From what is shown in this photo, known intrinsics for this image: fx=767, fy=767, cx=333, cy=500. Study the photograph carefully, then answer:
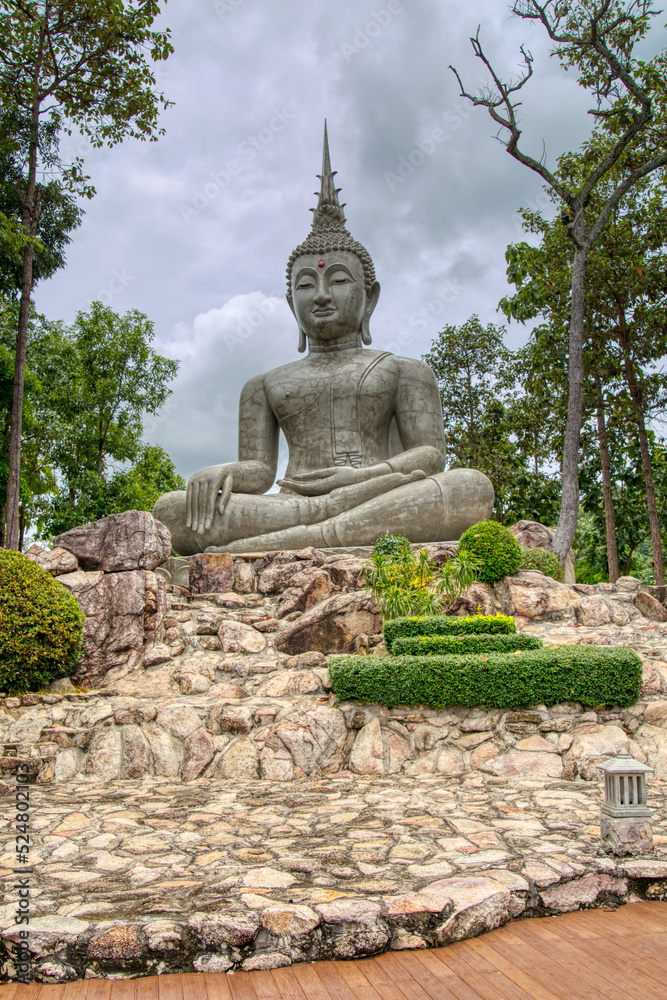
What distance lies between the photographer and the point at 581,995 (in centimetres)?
257

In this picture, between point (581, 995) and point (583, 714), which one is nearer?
point (581, 995)

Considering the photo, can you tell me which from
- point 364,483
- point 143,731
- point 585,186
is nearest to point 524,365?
point 585,186

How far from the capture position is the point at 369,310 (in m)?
11.6

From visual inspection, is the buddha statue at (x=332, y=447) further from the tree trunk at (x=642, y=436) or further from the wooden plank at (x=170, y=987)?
the wooden plank at (x=170, y=987)

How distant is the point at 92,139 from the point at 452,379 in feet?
34.4

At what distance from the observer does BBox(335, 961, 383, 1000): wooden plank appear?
262 cm

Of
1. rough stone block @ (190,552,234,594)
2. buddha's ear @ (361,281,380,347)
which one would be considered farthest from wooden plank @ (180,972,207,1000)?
buddha's ear @ (361,281,380,347)

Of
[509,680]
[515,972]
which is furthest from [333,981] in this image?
[509,680]

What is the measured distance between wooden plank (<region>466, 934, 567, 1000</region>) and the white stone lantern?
99 centimetres

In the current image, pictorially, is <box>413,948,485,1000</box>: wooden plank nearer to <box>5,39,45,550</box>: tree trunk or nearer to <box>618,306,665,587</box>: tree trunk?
<box>5,39,45,550</box>: tree trunk

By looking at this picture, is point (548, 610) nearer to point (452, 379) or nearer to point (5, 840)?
point (5, 840)

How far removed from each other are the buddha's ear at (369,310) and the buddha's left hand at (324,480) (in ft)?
7.35

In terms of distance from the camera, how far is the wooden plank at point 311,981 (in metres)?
2.62

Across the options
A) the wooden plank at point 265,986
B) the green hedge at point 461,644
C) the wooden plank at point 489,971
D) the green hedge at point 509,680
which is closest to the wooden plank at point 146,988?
the wooden plank at point 265,986
